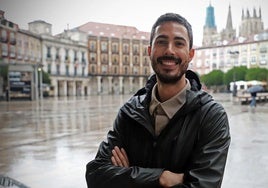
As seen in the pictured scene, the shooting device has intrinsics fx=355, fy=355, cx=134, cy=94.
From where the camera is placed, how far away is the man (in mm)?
1474

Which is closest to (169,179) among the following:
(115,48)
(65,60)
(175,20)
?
(175,20)

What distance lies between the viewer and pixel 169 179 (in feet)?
4.80

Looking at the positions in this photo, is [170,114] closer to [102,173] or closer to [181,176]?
[181,176]

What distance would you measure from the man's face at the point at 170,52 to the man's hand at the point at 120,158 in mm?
376

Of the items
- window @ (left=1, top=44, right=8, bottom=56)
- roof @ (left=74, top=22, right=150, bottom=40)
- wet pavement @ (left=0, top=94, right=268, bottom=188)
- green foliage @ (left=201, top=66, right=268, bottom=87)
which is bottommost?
wet pavement @ (left=0, top=94, right=268, bottom=188)

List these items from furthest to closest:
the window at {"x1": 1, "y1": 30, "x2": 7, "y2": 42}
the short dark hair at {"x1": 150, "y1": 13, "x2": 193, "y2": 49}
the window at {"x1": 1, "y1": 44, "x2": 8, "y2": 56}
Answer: the window at {"x1": 1, "y1": 44, "x2": 8, "y2": 56}
the window at {"x1": 1, "y1": 30, "x2": 7, "y2": 42}
the short dark hair at {"x1": 150, "y1": 13, "x2": 193, "y2": 49}

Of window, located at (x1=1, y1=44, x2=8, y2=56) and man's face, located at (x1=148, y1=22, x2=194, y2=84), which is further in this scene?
window, located at (x1=1, y1=44, x2=8, y2=56)

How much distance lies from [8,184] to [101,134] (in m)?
6.62

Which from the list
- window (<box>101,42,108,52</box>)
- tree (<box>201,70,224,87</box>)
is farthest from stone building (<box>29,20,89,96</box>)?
tree (<box>201,70,224,87</box>)

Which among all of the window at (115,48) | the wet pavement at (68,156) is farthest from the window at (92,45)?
the wet pavement at (68,156)

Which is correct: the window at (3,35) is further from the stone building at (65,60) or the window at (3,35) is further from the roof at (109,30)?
the roof at (109,30)

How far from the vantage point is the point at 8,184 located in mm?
1674

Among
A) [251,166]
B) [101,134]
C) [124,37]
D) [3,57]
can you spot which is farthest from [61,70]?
[251,166]

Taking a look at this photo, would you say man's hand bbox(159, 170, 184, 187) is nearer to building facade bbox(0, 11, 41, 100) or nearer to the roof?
building facade bbox(0, 11, 41, 100)
